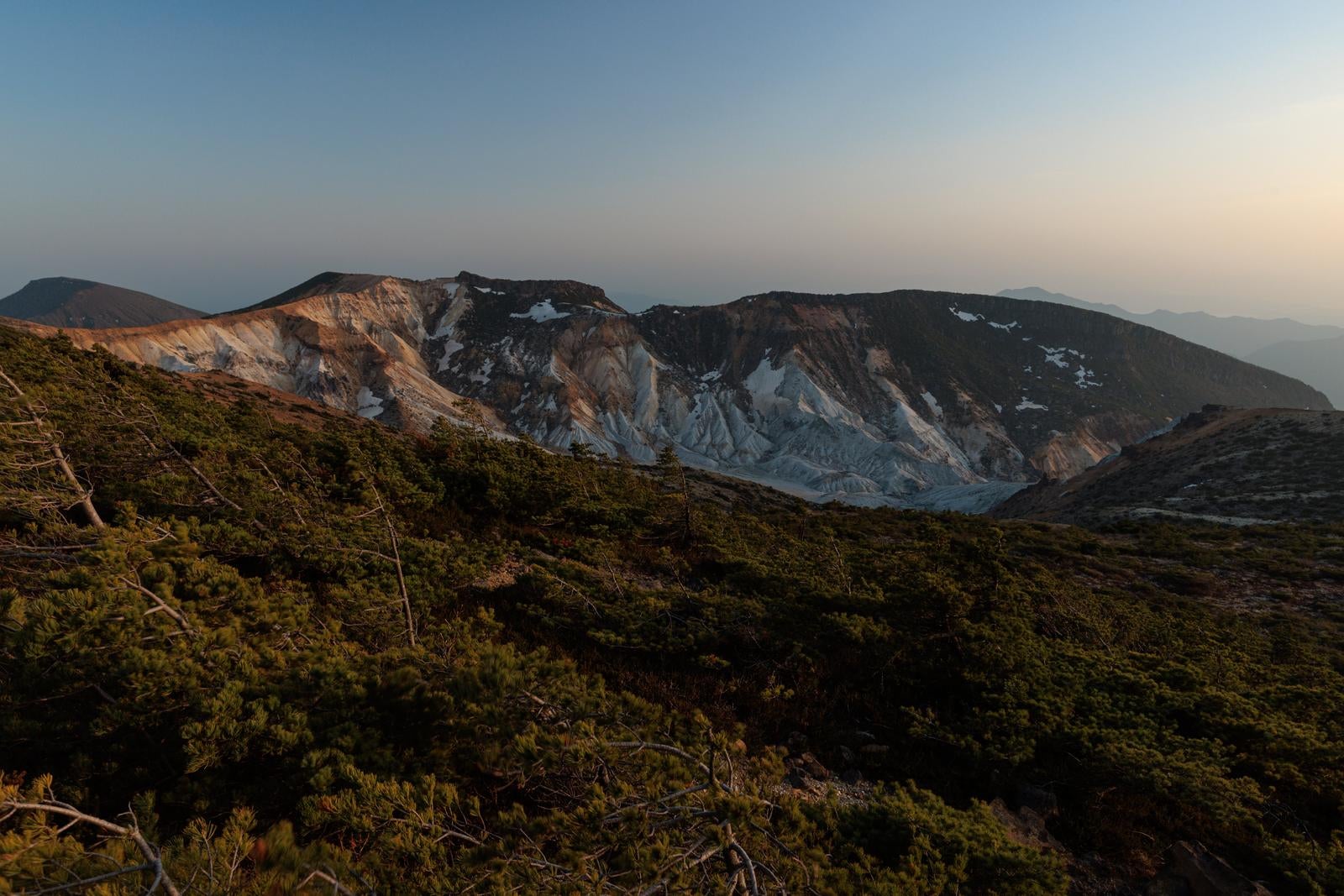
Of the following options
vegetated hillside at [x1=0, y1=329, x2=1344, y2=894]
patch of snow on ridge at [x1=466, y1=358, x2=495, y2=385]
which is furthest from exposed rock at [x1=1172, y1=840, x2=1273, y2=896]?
patch of snow on ridge at [x1=466, y1=358, x2=495, y2=385]

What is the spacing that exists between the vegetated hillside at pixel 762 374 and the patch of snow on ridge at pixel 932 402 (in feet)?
1.35

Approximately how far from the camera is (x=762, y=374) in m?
97.2

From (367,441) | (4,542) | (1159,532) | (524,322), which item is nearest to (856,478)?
(1159,532)

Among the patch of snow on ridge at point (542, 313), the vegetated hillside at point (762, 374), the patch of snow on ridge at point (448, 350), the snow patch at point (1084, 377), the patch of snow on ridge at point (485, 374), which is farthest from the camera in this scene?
the snow patch at point (1084, 377)

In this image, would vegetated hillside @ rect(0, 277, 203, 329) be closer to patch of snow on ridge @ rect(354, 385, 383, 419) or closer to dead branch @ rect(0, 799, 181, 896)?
patch of snow on ridge @ rect(354, 385, 383, 419)

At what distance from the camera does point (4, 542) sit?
7.57 m

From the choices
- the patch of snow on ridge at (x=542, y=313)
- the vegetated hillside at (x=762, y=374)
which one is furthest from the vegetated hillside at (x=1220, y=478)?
the patch of snow on ridge at (x=542, y=313)

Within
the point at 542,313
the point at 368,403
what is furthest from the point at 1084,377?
the point at 368,403

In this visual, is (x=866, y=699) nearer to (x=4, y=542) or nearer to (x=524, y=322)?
(x=4, y=542)

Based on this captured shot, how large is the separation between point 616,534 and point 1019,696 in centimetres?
1057

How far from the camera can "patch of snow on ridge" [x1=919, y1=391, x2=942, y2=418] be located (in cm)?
9681

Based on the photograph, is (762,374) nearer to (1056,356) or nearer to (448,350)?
(448,350)

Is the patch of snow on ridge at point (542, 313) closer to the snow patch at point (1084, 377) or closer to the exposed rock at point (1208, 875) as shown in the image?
the exposed rock at point (1208, 875)

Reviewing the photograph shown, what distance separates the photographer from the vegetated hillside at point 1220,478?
123 ft
